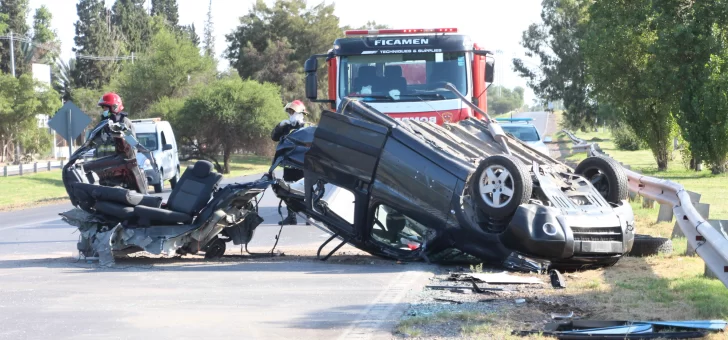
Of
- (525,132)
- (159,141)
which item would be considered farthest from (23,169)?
(525,132)

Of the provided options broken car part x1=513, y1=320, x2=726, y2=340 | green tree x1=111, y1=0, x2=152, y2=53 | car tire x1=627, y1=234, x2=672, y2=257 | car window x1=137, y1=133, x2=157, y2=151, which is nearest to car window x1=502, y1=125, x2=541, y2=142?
car window x1=137, y1=133, x2=157, y2=151

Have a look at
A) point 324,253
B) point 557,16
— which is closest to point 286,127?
point 324,253

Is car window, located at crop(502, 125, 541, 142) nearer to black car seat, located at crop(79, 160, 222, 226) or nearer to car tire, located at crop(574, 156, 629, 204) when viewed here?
car tire, located at crop(574, 156, 629, 204)

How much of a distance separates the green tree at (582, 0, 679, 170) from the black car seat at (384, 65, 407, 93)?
16.8m

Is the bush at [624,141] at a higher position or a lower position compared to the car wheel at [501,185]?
lower

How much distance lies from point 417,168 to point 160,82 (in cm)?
4885

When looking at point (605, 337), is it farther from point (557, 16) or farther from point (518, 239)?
point (557, 16)

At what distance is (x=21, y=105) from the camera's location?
174 feet

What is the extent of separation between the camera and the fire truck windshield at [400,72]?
52.3ft

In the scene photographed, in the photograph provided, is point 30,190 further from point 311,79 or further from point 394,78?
point 394,78

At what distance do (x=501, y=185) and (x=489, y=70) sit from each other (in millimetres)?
6940

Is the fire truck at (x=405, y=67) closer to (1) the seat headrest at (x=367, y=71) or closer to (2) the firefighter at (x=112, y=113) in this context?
(1) the seat headrest at (x=367, y=71)

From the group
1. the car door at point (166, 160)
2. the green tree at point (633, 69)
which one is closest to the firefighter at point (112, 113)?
the car door at point (166, 160)

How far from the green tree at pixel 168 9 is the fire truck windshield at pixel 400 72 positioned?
8737cm
